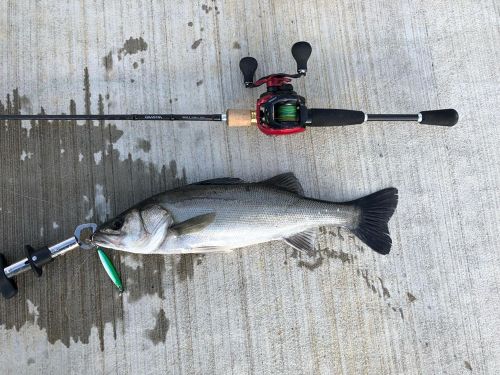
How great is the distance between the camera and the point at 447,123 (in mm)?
2842

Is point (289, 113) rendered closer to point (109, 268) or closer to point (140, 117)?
point (140, 117)

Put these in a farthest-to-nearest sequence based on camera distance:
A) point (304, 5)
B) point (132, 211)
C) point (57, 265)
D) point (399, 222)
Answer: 1. point (304, 5)
2. point (399, 222)
3. point (57, 265)
4. point (132, 211)

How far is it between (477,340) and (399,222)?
90 cm

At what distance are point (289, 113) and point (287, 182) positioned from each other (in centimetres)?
44

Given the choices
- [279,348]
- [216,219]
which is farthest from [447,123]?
[279,348]

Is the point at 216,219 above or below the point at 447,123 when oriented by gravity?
below

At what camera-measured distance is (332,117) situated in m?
2.70

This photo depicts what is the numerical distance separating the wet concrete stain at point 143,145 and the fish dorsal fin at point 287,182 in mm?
804

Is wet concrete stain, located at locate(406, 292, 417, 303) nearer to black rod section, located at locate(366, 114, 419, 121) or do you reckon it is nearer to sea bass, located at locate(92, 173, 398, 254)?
sea bass, located at locate(92, 173, 398, 254)

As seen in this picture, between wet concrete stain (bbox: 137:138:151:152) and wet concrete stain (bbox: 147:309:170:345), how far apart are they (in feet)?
3.40

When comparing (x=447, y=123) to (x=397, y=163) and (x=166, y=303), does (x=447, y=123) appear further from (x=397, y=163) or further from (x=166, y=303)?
(x=166, y=303)

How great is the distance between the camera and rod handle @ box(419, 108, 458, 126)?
2811 millimetres

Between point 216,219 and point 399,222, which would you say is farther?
point 399,222

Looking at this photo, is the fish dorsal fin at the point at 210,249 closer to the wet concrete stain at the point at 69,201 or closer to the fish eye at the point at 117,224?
the wet concrete stain at the point at 69,201
